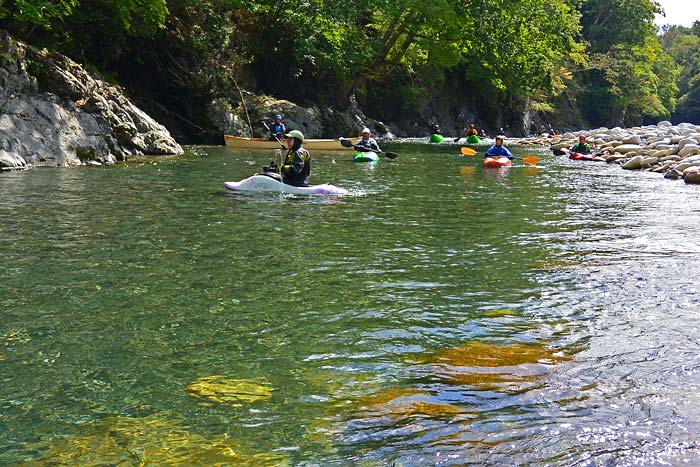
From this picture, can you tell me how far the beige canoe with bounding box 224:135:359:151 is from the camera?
2539 centimetres

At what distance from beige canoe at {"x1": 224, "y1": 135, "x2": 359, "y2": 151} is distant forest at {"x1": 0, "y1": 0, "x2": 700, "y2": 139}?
3.31 meters

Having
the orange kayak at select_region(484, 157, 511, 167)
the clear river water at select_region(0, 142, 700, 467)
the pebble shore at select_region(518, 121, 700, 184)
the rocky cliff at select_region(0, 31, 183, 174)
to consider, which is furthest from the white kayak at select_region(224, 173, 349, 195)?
A: the pebble shore at select_region(518, 121, 700, 184)

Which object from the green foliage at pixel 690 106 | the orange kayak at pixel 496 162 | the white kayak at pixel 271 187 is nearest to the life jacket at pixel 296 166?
the white kayak at pixel 271 187

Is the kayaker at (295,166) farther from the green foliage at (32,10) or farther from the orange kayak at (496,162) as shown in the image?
the orange kayak at (496,162)

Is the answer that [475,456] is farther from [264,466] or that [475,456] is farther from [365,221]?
[365,221]

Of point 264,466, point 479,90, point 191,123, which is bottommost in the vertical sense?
point 264,466

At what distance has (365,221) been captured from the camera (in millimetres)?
10555

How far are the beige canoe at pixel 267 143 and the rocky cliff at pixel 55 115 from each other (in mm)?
5509

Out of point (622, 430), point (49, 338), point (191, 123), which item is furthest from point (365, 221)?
point (191, 123)

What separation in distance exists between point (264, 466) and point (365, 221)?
7383mm

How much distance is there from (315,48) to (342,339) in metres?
28.8

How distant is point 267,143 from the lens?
25.4 meters

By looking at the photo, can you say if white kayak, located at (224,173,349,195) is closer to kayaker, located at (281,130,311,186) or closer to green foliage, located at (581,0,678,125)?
kayaker, located at (281,130,311,186)

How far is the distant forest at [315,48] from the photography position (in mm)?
23672
